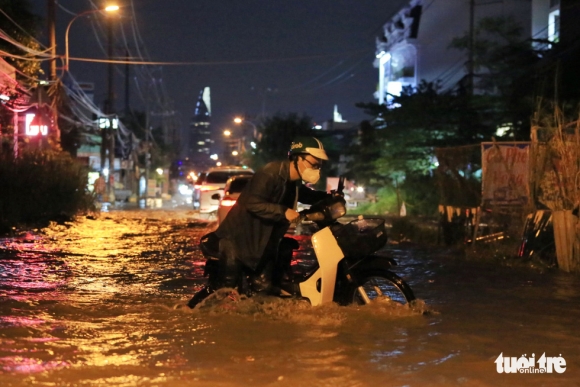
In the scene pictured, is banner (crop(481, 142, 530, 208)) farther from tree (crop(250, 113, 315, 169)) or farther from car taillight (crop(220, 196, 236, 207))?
tree (crop(250, 113, 315, 169))

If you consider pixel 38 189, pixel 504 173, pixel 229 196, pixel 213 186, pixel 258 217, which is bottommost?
pixel 258 217

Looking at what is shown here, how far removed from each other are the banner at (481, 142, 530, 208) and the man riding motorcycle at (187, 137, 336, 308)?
6901 mm

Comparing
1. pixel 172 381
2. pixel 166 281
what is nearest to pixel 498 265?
pixel 166 281

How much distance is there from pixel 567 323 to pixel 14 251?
1005 cm

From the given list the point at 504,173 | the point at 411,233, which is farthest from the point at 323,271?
the point at 411,233

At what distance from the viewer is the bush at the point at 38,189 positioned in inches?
766

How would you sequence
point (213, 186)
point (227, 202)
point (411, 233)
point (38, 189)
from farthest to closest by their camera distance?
1. point (213, 186)
2. point (38, 189)
3. point (411, 233)
4. point (227, 202)

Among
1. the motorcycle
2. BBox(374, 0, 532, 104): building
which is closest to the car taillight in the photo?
the motorcycle

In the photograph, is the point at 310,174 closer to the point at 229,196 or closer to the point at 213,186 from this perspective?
the point at 229,196

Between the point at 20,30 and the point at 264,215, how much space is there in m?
20.6

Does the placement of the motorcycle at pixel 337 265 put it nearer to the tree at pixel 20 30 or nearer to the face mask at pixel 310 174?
the face mask at pixel 310 174

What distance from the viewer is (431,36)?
5081cm

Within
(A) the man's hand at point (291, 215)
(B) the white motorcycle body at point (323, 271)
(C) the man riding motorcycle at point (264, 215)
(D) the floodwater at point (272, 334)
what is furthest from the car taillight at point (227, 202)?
(A) the man's hand at point (291, 215)

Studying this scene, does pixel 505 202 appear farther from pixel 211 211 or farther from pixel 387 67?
pixel 387 67
